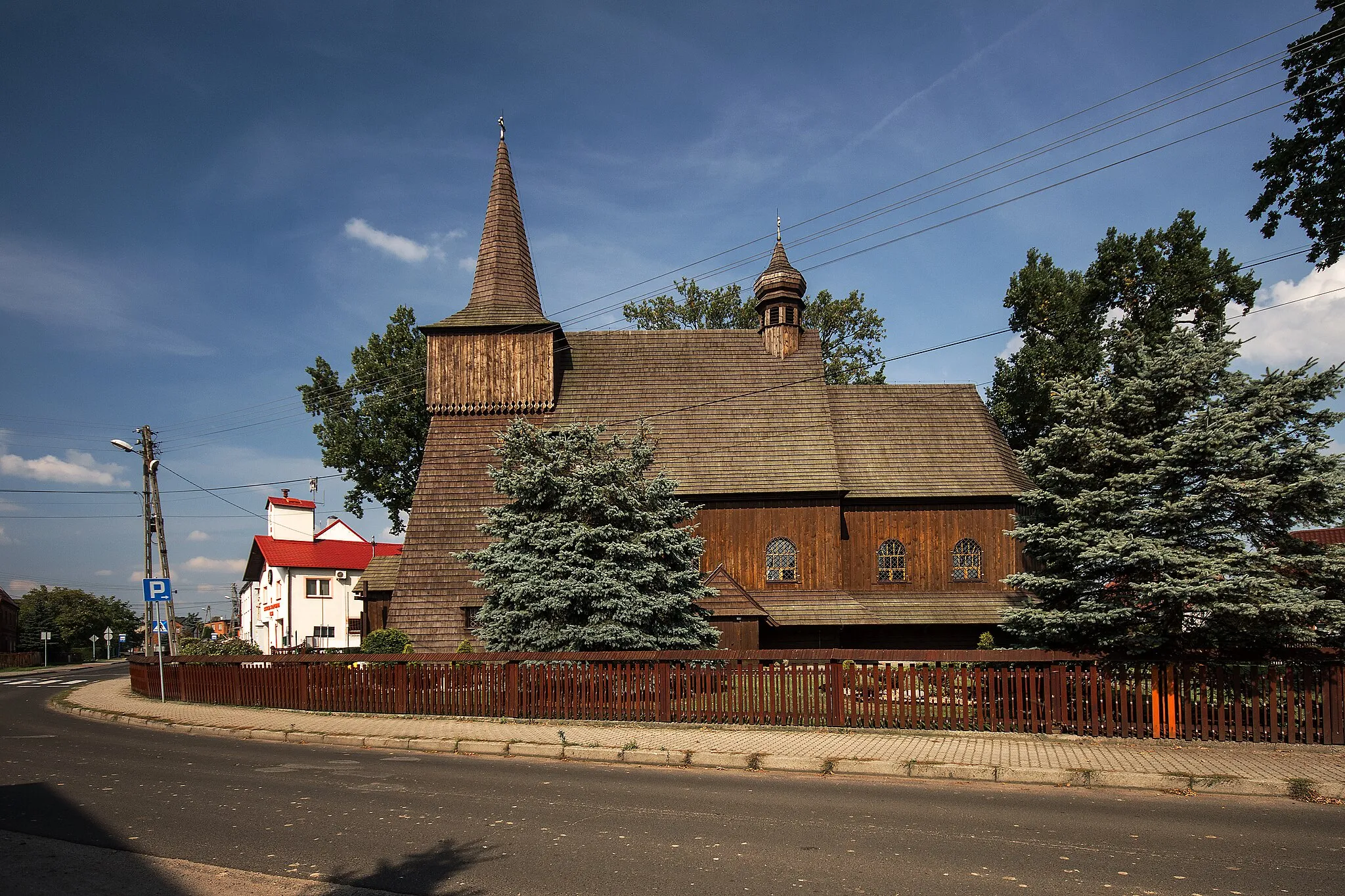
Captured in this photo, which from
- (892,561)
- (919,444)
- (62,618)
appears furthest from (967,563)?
(62,618)

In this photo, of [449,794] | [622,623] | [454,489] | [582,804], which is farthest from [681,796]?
[454,489]

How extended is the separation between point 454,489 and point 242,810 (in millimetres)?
17606

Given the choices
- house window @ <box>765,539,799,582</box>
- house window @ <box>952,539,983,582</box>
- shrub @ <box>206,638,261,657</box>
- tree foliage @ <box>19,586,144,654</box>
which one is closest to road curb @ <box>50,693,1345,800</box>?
shrub @ <box>206,638,261,657</box>

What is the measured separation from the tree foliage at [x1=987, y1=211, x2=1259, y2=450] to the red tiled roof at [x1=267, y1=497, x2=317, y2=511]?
43.2 m

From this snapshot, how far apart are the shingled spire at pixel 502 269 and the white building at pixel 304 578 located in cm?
2686

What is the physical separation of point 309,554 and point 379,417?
1982 cm

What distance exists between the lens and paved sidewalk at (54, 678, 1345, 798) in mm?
9266

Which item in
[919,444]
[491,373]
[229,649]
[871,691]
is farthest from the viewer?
[919,444]

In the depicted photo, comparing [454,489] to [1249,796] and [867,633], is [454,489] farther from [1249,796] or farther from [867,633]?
[1249,796]

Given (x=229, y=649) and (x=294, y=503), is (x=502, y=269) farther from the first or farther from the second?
(x=294, y=503)

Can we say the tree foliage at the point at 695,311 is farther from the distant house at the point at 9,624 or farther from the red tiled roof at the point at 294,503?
the distant house at the point at 9,624

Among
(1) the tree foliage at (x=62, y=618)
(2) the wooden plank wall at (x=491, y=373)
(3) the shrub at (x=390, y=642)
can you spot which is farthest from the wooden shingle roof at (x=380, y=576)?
(1) the tree foliage at (x=62, y=618)

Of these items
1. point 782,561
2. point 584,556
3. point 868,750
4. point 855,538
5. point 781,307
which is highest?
point 781,307

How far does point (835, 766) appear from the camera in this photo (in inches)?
404
